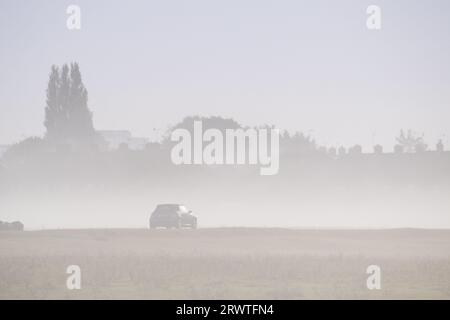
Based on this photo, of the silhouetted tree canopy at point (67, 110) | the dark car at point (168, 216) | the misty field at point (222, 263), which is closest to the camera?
the misty field at point (222, 263)

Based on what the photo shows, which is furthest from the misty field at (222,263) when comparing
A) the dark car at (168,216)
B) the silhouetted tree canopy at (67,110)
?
the silhouetted tree canopy at (67,110)

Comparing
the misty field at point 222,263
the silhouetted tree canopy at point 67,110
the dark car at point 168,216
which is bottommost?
the misty field at point 222,263

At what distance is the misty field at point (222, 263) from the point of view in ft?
90.9

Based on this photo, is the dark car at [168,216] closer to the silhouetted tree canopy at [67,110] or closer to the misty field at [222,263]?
the misty field at [222,263]

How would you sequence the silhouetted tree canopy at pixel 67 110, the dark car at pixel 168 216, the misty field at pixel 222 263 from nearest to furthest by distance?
the misty field at pixel 222 263
the dark car at pixel 168 216
the silhouetted tree canopy at pixel 67 110

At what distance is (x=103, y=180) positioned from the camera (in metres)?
119

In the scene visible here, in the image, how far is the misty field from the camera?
27719 mm

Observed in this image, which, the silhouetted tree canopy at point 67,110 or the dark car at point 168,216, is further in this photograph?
the silhouetted tree canopy at point 67,110

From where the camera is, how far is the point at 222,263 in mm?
34469

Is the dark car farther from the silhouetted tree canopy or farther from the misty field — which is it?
the silhouetted tree canopy

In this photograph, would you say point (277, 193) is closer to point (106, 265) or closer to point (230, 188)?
point (230, 188)

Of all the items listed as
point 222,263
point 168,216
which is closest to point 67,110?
point 168,216

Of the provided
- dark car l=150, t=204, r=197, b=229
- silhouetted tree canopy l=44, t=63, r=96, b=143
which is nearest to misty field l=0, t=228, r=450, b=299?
dark car l=150, t=204, r=197, b=229

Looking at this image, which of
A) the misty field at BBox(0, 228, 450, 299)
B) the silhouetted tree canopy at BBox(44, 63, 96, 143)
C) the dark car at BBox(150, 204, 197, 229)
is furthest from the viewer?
the silhouetted tree canopy at BBox(44, 63, 96, 143)
